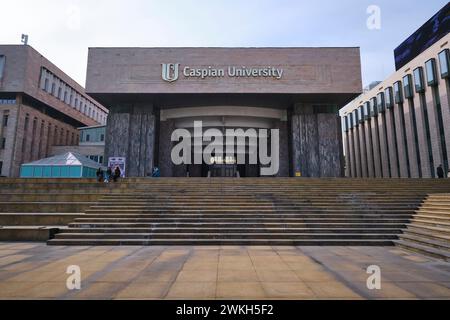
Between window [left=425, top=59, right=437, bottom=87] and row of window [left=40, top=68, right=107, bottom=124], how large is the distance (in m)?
52.1

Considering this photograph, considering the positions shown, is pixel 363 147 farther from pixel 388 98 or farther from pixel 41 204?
pixel 41 204

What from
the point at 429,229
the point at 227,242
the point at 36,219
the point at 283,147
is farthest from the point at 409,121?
the point at 36,219

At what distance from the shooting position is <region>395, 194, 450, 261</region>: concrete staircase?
801cm

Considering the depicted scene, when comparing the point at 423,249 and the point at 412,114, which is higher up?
the point at 412,114

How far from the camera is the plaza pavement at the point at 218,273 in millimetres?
4730

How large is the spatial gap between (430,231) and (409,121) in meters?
31.9

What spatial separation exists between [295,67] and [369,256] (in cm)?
2101

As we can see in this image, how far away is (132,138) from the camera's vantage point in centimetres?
2611

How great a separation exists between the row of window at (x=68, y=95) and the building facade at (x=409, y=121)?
52090 mm

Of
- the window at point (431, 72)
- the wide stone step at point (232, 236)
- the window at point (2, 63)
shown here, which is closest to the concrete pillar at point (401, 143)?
the window at point (431, 72)

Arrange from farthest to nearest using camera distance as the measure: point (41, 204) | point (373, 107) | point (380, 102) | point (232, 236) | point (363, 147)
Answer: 1. point (363, 147)
2. point (373, 107)
3. point (380, 102)
4. point (41, 204)
5. point (232, 236)

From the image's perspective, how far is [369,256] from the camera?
25.7 feet

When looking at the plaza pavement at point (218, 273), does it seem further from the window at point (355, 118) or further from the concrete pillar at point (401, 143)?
the window at point (355, 118)
